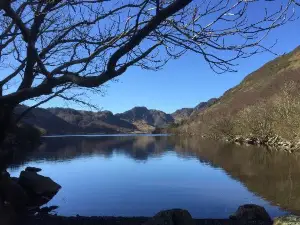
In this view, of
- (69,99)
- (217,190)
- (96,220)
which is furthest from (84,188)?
(69,99)

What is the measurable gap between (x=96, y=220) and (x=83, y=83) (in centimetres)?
708

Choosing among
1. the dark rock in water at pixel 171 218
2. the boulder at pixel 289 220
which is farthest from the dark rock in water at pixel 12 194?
the boulder at pixel 289 220

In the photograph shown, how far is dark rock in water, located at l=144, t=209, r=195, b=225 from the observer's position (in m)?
10.2

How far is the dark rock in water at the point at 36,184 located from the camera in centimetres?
2198

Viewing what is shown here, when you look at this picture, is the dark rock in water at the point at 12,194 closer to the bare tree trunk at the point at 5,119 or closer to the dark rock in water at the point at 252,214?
the bare tree trunk at the point at 5,119

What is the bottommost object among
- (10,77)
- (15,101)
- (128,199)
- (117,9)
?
(128,199)

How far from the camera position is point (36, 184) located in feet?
73.4

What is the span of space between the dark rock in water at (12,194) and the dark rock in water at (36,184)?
16.5 ft

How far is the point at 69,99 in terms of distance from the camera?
11.6 metres

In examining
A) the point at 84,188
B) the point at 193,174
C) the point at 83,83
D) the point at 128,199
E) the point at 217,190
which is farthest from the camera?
the point at 193,174

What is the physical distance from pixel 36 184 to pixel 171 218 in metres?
14.0

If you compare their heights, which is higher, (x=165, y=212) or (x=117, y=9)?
(x=117, y=9)

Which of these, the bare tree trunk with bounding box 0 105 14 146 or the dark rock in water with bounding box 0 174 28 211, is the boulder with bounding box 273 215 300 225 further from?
the dark rock in water with bounding box 0 174 28 211

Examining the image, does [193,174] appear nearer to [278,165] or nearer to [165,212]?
[278,165]
